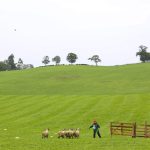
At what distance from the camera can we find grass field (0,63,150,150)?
132ft

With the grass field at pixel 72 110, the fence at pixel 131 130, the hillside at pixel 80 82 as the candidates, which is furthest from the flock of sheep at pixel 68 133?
the hillside at pixel 80 82

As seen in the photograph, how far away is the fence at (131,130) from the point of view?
1882 inches

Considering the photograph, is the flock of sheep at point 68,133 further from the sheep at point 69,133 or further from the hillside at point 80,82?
Result: the hillside at point 80,82

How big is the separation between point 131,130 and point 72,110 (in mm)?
23460

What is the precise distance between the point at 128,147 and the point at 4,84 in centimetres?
9352

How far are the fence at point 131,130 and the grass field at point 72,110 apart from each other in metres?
1.18

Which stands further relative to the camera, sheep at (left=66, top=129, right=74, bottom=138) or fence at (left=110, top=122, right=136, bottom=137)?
fence at (left=110, top=122, right=136, bottom=137)

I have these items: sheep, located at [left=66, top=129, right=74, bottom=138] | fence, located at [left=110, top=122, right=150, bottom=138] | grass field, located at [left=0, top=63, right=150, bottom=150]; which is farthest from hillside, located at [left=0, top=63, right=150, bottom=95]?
sheep, located at [left=66, top=129, right=74, bottom=138]

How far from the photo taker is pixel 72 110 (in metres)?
71.7

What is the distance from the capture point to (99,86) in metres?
115

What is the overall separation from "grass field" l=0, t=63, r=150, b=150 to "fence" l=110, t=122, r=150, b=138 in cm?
118

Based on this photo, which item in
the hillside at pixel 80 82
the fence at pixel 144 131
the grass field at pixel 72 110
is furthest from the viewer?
the hillside at pixel 80 82

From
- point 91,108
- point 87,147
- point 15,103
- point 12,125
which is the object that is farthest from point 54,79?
point 87,147

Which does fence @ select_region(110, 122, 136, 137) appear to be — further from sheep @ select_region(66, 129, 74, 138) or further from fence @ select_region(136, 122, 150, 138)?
sheep @ select_region(66, 129, 74, 138)
